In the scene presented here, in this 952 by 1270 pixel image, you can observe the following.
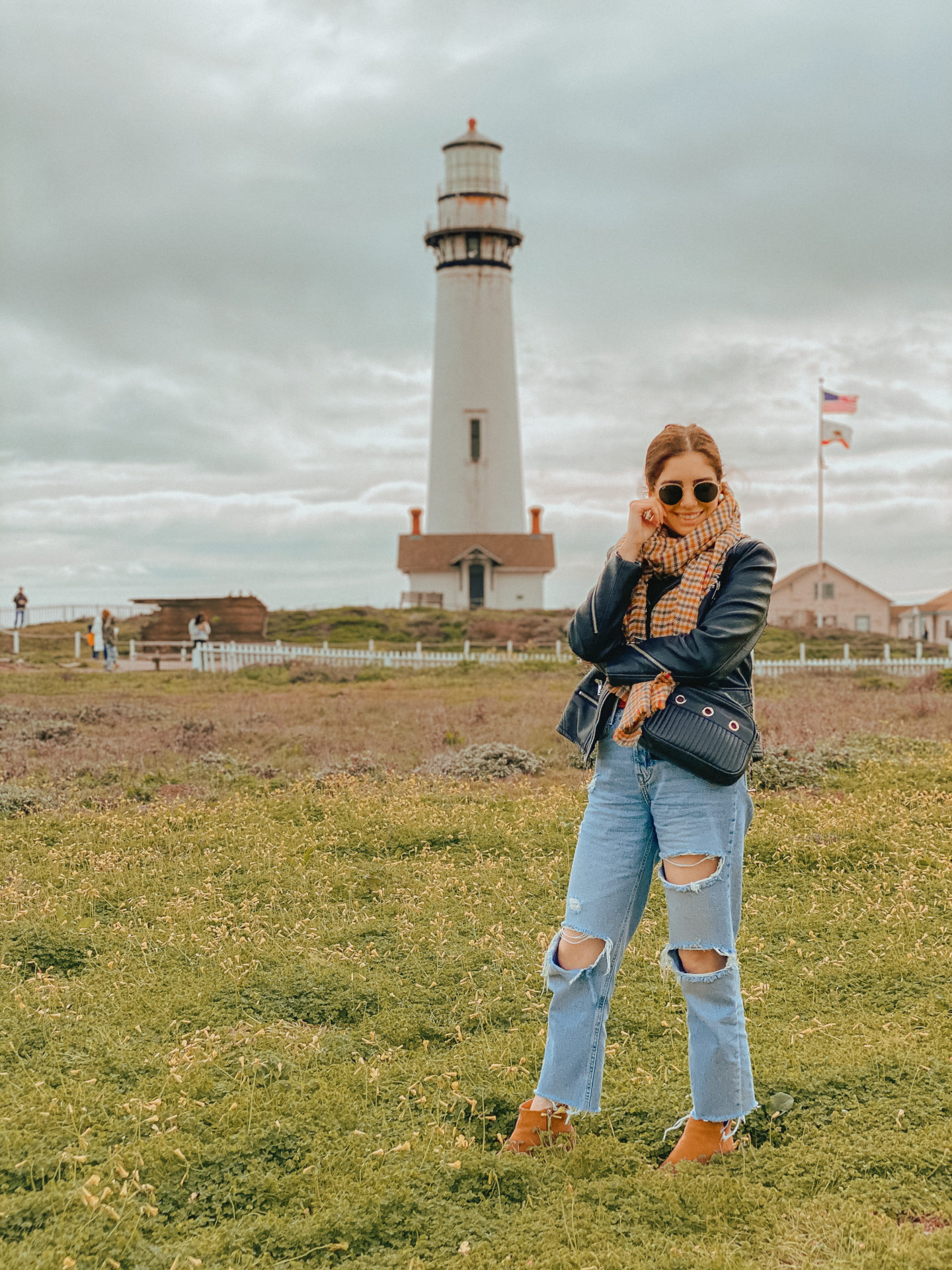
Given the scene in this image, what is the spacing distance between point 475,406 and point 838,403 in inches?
531

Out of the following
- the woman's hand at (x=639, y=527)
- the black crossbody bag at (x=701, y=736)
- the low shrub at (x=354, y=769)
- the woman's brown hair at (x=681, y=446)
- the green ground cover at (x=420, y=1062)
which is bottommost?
the green ground cover at (x=420, y=1062)

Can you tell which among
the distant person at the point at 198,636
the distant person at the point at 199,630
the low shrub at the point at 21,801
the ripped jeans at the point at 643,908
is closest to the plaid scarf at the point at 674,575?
the ripped jeans at the point at 643,908

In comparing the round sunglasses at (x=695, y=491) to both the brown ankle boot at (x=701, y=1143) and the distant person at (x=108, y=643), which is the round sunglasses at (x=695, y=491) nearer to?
the brown ankle boot at (x=701, y=1143)

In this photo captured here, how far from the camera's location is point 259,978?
18.0 ft

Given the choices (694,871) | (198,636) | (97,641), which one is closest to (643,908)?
(694,871)

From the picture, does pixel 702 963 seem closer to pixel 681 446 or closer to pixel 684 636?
pixel 684 636

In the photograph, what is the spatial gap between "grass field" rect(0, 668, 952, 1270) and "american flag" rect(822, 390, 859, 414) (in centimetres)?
3446

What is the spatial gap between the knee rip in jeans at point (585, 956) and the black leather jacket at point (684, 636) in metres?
0.59

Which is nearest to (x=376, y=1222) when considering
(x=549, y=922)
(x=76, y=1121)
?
(x=76, y=1121)

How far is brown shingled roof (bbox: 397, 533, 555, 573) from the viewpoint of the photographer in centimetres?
4450

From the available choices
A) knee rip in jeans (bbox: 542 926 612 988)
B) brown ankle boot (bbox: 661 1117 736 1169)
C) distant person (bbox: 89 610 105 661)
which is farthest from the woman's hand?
distant person (bbox: 89 610 105 661)

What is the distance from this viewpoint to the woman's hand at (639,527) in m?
3.63

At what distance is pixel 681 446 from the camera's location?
12.4 feet

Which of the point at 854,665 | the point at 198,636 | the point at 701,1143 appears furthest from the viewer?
the point at 198,636
